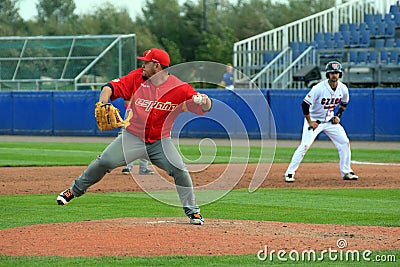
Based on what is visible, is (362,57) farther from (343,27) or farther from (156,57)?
(156,57)

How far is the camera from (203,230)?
8.53m

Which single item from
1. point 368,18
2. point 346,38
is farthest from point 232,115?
point 368,18

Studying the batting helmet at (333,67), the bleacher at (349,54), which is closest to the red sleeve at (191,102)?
the batting helmet at (333,67)

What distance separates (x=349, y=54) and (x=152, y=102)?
2158 cm

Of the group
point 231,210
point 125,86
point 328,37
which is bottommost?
point 231,210

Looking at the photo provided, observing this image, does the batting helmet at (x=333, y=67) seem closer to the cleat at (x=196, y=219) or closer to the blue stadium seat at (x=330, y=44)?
the cleat at (x=196, y=219)

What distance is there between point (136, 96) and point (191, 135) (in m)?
18.2

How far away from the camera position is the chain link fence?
3375 centimetres

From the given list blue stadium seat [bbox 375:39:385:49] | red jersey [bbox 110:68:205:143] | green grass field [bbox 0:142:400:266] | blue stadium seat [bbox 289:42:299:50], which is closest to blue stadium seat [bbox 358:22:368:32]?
blue stadium seat [bbox 375:39:385:49]

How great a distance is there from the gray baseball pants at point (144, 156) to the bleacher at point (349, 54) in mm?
19094

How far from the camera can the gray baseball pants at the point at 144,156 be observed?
8.86 meters

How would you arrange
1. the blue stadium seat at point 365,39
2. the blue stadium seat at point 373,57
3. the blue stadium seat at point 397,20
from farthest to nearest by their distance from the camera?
the blue stadium seat at point 397,20 → the blue stadium seat at point 365,39 → the blue stadium seat at point 373,57

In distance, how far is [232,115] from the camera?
2270 cm

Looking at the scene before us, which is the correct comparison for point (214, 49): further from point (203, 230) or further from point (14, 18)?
point (203, 230)
